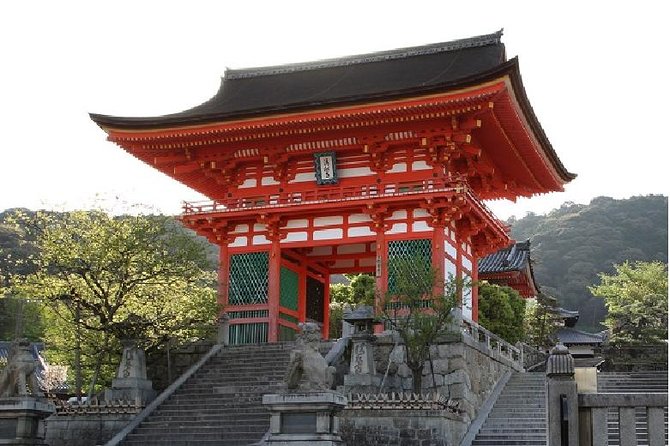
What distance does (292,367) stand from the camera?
52.2 ft

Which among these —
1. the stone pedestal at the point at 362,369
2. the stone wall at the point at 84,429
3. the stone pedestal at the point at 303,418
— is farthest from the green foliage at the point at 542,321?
the stone pedestal at the point at 303,418

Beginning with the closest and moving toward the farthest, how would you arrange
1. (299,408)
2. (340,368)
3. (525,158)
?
(299,408)
(340,368)
(525,158)

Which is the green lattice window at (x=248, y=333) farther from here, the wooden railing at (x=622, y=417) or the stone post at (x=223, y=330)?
the wooden railing at (x=622, y=417)

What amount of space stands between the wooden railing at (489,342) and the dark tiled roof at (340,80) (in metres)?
7.08

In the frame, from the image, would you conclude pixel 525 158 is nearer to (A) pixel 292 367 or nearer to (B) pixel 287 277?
(B) pixel 287 277

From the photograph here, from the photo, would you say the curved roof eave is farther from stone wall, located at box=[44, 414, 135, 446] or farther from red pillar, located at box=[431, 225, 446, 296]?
stone wall, located at box=[44, 414, 135, 446]

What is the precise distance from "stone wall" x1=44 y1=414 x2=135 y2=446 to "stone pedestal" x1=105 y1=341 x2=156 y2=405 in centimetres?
80

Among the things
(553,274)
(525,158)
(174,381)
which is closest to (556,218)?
(553,274)

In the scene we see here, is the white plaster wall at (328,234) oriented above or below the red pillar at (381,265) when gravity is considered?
above

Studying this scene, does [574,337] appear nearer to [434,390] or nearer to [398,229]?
[398,229]

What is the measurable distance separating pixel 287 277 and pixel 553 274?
67487mm

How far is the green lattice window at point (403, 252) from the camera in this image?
82.3 feet

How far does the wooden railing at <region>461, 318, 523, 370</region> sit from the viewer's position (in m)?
24.3

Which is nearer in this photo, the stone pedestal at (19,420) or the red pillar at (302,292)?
the stone pedestal at (19,420)
